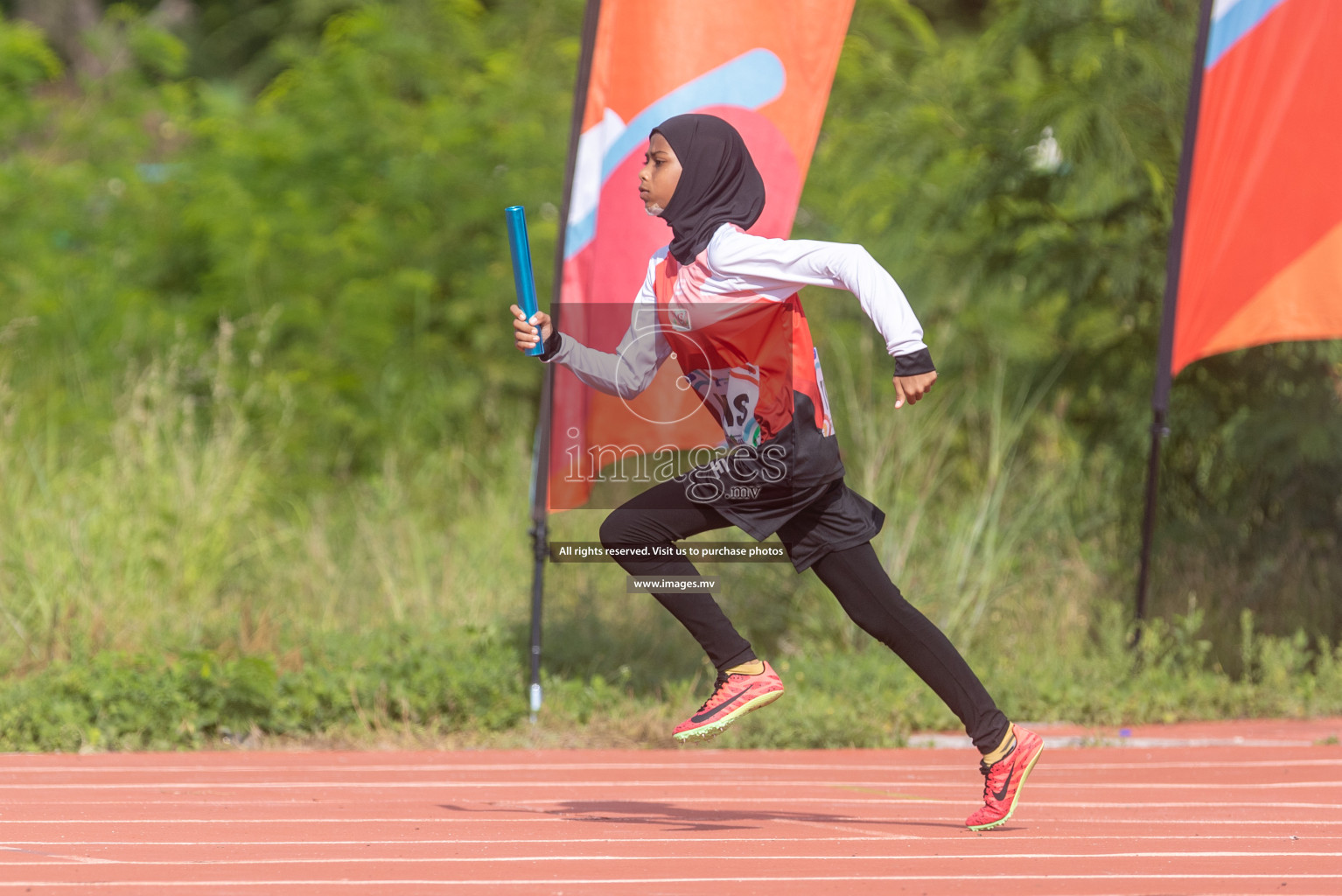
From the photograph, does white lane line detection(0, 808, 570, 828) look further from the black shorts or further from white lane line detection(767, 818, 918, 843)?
the black shorts

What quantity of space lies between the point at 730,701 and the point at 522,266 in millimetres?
1651

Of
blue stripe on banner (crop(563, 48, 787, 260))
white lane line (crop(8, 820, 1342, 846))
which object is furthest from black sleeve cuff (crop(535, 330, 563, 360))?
blue stripe on banner (crop(563, 48, 787, 260))

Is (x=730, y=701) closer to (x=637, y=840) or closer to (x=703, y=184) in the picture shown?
(x=637, y=840)

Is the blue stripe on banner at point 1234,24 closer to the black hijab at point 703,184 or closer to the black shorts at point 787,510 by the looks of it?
the black hijab at point 703,184

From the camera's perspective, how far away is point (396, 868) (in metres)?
4.82

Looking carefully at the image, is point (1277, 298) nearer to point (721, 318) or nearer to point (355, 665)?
point (721, 318)

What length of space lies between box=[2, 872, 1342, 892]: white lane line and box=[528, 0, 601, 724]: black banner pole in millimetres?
3285

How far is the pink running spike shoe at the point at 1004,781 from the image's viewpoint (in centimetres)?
551

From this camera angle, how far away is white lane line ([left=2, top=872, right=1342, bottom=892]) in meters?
4.57

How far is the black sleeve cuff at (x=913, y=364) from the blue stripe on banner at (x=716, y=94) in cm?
275

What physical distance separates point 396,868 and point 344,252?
28.7 feet

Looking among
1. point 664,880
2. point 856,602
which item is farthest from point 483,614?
point 664,880

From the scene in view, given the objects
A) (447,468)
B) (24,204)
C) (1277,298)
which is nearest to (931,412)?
(1277,298)

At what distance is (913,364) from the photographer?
4.91 m
